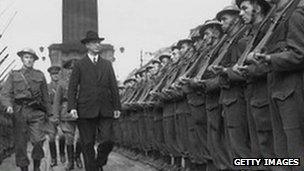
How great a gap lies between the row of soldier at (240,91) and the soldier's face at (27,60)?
204 centimetres

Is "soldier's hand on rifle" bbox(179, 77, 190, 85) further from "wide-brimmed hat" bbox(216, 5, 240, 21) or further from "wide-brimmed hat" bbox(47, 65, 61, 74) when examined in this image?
"wide-brimmed hat" bbox(47, 65, 61, 74)

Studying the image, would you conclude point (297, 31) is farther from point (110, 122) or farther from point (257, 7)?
point (110, 122)

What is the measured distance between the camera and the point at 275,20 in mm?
5945

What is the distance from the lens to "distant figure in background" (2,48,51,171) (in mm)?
10219

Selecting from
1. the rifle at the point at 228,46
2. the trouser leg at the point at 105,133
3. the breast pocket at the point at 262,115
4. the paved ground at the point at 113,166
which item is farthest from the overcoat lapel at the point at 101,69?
the breast pocket at the point at 262,115

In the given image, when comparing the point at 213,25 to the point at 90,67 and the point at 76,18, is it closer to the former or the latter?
the point at 90,67

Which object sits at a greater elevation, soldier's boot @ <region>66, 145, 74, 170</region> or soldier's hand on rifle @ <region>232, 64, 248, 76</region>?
soldier's hand on rifle @ <region>232, 64, 248, 76</region>

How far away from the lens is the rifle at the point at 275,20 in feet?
18.9

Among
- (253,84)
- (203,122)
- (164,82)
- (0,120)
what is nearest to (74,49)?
(0,120)

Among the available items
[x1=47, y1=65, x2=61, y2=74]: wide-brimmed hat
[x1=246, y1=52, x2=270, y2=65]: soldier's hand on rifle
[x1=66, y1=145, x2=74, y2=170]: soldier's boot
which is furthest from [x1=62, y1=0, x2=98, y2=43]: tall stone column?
[x1=246, y1=52, x2=270, y2=65]: soldier's hand on rifle

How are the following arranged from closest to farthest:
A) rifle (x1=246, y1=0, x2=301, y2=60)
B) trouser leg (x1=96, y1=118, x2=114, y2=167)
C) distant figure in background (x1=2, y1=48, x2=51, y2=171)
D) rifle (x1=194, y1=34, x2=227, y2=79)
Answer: rifle (x1=246, y1=0, x2=301, y2=60) < rifle (x1=194, y1=34, x2=227, y2=79) < trouser leg (x1=96, y1=118, x2=114, y2=167) < distant figure in background (x1=2, y1=48, x2=51, y2=171)

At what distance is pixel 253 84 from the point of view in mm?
6301

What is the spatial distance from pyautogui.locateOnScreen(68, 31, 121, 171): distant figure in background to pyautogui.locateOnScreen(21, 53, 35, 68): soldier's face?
1218mm

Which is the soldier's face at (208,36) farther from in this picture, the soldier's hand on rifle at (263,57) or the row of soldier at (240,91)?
the soldier's hand on rifle at (263,57)
